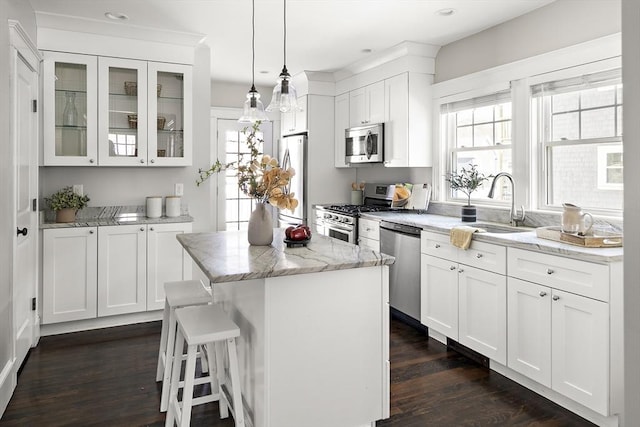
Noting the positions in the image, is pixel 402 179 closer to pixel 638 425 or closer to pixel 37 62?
pixel 37 62

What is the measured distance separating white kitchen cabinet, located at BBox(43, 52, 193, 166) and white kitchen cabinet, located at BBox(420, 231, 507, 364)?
2.42 meters

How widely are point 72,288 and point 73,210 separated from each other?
2.14 ft

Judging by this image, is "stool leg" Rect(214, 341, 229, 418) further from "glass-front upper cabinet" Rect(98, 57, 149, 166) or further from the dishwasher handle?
"glass-front upper cabinet" Rect(98, 57, 149, 166)

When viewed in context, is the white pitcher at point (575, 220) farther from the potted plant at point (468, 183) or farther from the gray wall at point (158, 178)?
the gray wall at point (158, 178)

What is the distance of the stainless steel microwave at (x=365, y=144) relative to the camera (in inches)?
184

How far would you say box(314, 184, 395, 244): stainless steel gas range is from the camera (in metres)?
4.61

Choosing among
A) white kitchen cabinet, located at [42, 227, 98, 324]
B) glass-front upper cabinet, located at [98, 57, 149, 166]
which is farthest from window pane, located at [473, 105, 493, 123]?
white kitchen cabinet, located at [42, 227, 98, 324]

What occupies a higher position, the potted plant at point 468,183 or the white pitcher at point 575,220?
the potted plant at point 468,183

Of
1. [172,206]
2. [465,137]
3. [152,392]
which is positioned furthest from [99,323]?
[465,137]

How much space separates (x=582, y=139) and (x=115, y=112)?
12.3ft

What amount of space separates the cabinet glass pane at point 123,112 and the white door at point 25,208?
0.62m

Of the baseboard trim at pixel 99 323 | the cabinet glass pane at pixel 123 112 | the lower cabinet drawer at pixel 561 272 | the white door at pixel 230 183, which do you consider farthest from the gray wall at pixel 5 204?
the white door at pixel 230 183

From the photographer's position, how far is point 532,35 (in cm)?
338

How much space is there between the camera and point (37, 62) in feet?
11.4
